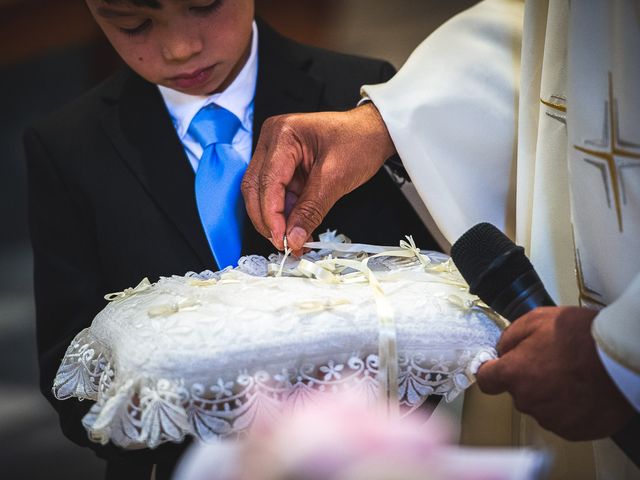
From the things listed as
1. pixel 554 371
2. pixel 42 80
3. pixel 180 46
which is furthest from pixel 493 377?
pixel 42 80

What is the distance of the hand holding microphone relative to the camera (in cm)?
72

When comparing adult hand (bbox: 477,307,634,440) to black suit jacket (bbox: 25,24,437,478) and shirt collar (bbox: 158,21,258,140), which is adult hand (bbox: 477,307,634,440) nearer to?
black suit jacket (bbox: 25,24,437,478)

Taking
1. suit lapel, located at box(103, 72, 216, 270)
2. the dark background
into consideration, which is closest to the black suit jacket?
suit lapel, located at box(103, 72, 216, 270)

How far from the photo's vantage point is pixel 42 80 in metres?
4.31

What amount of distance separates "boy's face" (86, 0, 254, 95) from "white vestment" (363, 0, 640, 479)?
24 centimetres

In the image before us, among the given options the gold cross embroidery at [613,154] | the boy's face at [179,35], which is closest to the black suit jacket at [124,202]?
Result: the boy's face at [179,35]

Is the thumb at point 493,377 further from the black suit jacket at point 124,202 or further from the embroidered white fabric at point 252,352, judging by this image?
the black suit jacket at point 124,202

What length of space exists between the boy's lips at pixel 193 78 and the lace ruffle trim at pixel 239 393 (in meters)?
0.54

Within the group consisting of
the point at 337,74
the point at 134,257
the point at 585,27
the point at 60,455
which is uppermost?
the point at 585,27

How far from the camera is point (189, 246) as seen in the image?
1257mm

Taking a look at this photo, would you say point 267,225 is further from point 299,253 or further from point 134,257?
point 134,257

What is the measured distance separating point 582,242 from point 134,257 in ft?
2.32

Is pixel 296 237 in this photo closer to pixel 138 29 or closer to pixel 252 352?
pixel 252 352

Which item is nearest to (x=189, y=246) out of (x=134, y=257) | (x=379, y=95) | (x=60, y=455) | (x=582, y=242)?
(x=134, y=257)
